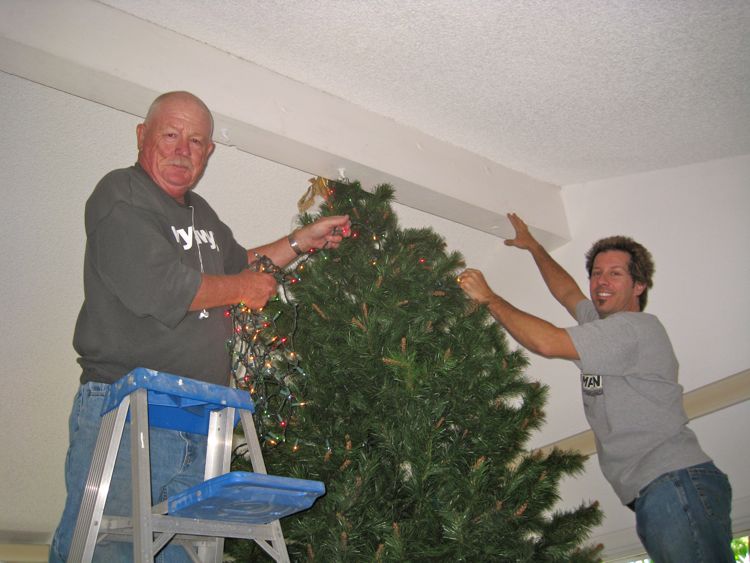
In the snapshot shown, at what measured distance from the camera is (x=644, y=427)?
2.45 m

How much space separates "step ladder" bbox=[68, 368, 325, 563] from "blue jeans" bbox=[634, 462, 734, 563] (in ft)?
4.33

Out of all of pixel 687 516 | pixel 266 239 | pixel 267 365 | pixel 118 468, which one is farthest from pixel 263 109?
pixel 687 516

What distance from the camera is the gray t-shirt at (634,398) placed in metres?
2.40

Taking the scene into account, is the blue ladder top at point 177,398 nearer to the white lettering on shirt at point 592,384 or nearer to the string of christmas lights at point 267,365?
the string of christmas lights at point 267,365

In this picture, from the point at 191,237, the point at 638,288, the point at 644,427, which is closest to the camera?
the point at 191,237

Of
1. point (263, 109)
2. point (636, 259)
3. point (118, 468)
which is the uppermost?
point (263, 109)

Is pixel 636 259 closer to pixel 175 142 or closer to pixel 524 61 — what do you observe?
pixel 524 61

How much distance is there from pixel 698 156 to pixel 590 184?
605 mm

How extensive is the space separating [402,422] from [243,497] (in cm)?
64

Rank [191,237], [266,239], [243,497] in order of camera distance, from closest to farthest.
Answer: [243,497] < [191,237] < [266,239]

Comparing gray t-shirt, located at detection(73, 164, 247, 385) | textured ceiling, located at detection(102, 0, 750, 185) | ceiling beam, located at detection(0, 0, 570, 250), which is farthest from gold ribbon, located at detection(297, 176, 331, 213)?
gray t-shirt, located at detection(73, 164, 247, 385)

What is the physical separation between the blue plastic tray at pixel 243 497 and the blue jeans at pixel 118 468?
0.23 metres

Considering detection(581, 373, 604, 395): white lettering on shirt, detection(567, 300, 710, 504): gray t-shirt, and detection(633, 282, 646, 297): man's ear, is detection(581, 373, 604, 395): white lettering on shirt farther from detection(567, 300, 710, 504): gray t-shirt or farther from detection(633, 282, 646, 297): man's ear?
detection(633, 282, 646, 297): man's ear

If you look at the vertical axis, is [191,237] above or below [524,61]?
below
